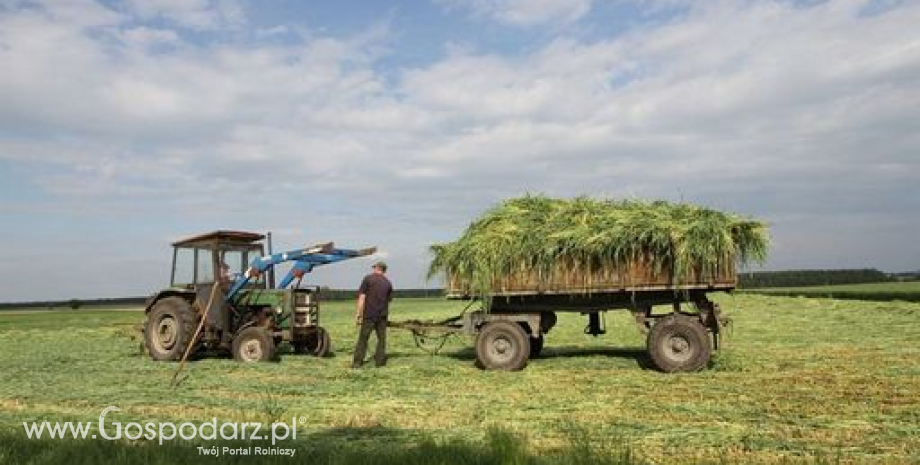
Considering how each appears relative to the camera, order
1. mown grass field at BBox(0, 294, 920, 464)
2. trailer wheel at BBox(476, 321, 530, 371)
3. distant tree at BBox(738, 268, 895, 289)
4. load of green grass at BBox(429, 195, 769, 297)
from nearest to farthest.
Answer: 1. mown grass field at BBox(0, 294, 920, 464)
2. load of green grass at BBox(429, 195, 769, 297)
3. trailer wheel at BBox(476, 321, 530, 371)
4. distant tree at BBox(738, 268, 895, 289)

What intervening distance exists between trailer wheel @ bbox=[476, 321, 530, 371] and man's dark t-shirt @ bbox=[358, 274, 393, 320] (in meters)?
1.79

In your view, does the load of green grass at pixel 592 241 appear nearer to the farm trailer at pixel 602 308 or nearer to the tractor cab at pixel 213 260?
the farm trailer at pixel 602 308

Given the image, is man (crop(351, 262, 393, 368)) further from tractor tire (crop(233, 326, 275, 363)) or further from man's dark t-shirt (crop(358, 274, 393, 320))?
tractor tire (crop(233, 326, 275, 363))

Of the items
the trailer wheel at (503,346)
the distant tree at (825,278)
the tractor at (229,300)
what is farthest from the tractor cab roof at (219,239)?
the distant tree at (825,278)

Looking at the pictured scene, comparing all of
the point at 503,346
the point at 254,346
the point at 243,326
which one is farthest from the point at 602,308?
the point at 243,326

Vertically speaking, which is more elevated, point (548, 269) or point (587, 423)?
point (548, 269)

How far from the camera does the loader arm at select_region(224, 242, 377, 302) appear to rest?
1545 cm

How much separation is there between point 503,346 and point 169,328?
676 cm

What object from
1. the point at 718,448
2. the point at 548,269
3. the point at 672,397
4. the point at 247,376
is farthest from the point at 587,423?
the point at 247,376

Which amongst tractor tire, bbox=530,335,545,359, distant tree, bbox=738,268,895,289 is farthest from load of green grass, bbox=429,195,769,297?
distant tree, bbox=738,268,895,289

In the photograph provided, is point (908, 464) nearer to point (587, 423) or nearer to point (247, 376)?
point (587, 423)

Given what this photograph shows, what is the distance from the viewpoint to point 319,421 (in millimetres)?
8602

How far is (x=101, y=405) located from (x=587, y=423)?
227 inches

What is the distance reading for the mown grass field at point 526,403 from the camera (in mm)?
6453
